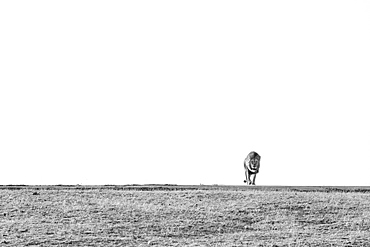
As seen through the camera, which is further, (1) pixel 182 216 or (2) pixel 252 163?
(2) pixel 252 163

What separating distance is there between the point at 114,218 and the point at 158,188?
741 centimetres

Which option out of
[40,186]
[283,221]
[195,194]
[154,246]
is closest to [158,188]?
[195,194]

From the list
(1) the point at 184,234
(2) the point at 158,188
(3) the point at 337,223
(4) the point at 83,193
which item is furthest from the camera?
(2) the point at 158,188

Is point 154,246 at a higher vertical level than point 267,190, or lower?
lower

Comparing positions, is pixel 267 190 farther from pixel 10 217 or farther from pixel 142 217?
pixel 10 217

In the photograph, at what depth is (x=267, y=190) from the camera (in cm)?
4106

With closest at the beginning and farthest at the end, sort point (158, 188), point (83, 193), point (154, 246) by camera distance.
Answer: point (154, 246) < point (83, 193) < point (158, 188)

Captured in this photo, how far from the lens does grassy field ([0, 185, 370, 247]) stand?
103 feet

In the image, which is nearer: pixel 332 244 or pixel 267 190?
pixel 332 244

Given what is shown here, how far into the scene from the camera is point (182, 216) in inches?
1384

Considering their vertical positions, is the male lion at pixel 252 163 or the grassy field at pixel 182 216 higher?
the male lion at pixel 252 163

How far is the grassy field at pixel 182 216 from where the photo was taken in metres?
31.3

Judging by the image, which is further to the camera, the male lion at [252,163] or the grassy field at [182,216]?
the male lion at [252,163]

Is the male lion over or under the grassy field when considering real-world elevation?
over
